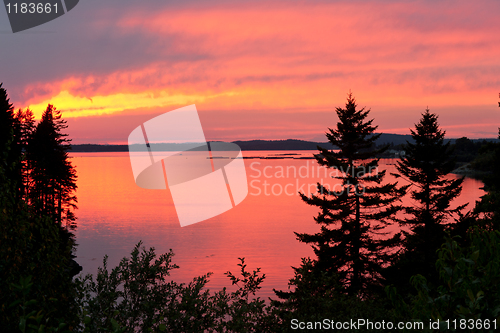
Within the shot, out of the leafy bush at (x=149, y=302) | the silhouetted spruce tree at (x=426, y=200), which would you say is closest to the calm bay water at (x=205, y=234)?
the silhouetted spruce tree at (x=426, y=200)

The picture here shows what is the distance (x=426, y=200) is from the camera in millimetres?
40906

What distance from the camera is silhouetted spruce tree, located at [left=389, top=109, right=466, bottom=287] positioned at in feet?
122

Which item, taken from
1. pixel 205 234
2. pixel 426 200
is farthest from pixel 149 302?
pixel 205 234

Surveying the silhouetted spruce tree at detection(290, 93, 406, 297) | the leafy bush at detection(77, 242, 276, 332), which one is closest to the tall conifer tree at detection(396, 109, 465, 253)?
the silhouetted spruce tree at detection(290, 93, 406, 297)

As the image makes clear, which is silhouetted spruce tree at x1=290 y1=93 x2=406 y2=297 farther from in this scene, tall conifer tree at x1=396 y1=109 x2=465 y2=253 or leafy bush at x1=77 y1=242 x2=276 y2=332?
leafy bush at x1=77 y1=242 x2=276 y2=332

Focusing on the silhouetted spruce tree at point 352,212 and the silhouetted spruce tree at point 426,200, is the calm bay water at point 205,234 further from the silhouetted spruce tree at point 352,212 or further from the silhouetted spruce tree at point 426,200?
the silhouetted spruce tree at point 426,200

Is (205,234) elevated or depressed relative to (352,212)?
depressed

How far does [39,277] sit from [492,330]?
6.33m

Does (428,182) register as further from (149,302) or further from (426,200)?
(149,302)

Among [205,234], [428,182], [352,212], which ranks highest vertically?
[428,182]

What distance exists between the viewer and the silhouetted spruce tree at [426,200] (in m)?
37.2

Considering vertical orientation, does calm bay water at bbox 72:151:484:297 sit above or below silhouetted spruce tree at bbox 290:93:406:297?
below

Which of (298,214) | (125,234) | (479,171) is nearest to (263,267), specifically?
(125,234)

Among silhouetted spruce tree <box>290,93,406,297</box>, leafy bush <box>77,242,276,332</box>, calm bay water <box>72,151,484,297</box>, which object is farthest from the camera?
calm bay water <box>72,151,484,297</box>
